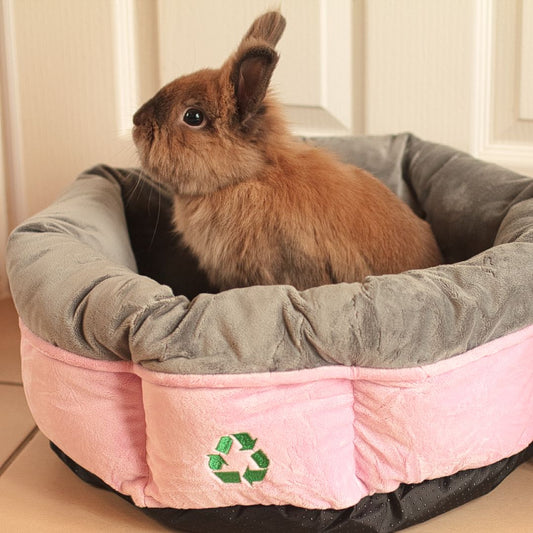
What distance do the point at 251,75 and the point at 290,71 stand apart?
723 millimetres

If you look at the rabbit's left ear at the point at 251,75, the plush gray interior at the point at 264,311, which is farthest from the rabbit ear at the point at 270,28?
the plush gray interior at the point at 264,311

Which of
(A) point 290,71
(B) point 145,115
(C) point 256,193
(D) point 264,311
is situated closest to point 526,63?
(A) point 290,71

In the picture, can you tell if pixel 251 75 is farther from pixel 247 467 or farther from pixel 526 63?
pixel 526 63

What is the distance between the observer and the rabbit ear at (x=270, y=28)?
1.35m

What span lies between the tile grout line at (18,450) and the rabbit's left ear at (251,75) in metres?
0.67

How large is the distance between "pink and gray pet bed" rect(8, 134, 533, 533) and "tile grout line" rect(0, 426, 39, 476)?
0.18m

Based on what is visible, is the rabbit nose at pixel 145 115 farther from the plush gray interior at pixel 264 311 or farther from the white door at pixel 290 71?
the white door at pixel 290 71

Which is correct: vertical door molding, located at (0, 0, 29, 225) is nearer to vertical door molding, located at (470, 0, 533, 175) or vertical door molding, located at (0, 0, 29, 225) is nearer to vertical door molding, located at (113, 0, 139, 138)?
vertical door molding, located at (113, 0, 139, 138)

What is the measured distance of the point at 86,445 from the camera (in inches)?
41.6

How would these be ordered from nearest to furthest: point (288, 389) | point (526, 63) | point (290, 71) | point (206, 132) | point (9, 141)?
point (288, 389) < point (206, 132) < point (526, 63) < point (290, 71) < point (9, 141)

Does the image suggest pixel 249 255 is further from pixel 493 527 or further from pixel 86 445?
pixel 493 527

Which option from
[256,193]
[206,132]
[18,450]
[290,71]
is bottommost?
[18,450]

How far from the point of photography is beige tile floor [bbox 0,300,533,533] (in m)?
1.07

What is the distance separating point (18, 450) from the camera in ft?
4.25
